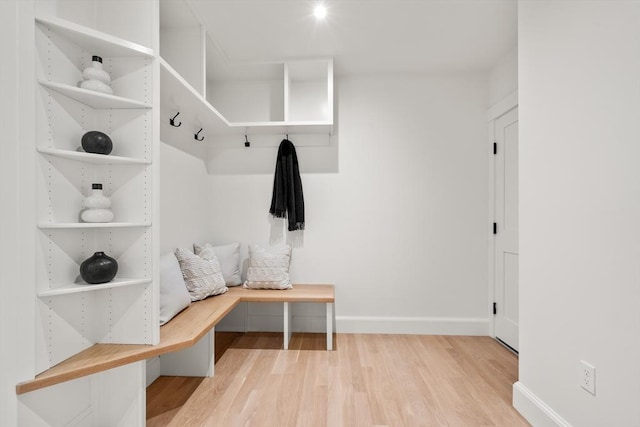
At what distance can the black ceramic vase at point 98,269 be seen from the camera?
1451mm

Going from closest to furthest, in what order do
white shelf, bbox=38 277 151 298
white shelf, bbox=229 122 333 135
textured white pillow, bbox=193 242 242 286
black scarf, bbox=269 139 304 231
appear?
1. white shelf, bbox=38 277 151 298
2. white shelf, bbox=229 122 333 135
3. textured white pillow, bbox=193 242 242 286
4. black scarf, bbox=269 139 304 231

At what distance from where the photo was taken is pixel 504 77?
284cm

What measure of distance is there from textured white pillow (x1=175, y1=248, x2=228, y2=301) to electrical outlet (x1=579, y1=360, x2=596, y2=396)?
2.38 meters

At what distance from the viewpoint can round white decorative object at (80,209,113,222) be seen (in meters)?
1.46

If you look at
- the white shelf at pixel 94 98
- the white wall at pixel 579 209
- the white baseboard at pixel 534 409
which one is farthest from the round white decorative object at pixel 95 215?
the white baseboard at pixel 534 409

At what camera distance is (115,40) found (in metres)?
1.48

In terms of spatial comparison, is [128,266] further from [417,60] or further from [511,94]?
[511,94]

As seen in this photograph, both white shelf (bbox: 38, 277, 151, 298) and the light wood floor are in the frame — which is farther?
the light wood floor

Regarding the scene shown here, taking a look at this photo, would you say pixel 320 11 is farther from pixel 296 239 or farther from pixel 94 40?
pixel 296 239

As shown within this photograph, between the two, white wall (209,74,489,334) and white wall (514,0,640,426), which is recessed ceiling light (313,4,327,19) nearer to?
white wall (209,74,489,334)

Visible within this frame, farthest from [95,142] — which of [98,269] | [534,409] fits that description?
[534,409]

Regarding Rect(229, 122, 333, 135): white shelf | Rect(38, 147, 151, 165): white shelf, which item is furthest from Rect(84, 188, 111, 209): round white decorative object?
Rect(229, 122, 333, 135): white shelf

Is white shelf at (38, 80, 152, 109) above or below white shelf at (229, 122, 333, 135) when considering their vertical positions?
below

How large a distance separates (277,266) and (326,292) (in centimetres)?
51
